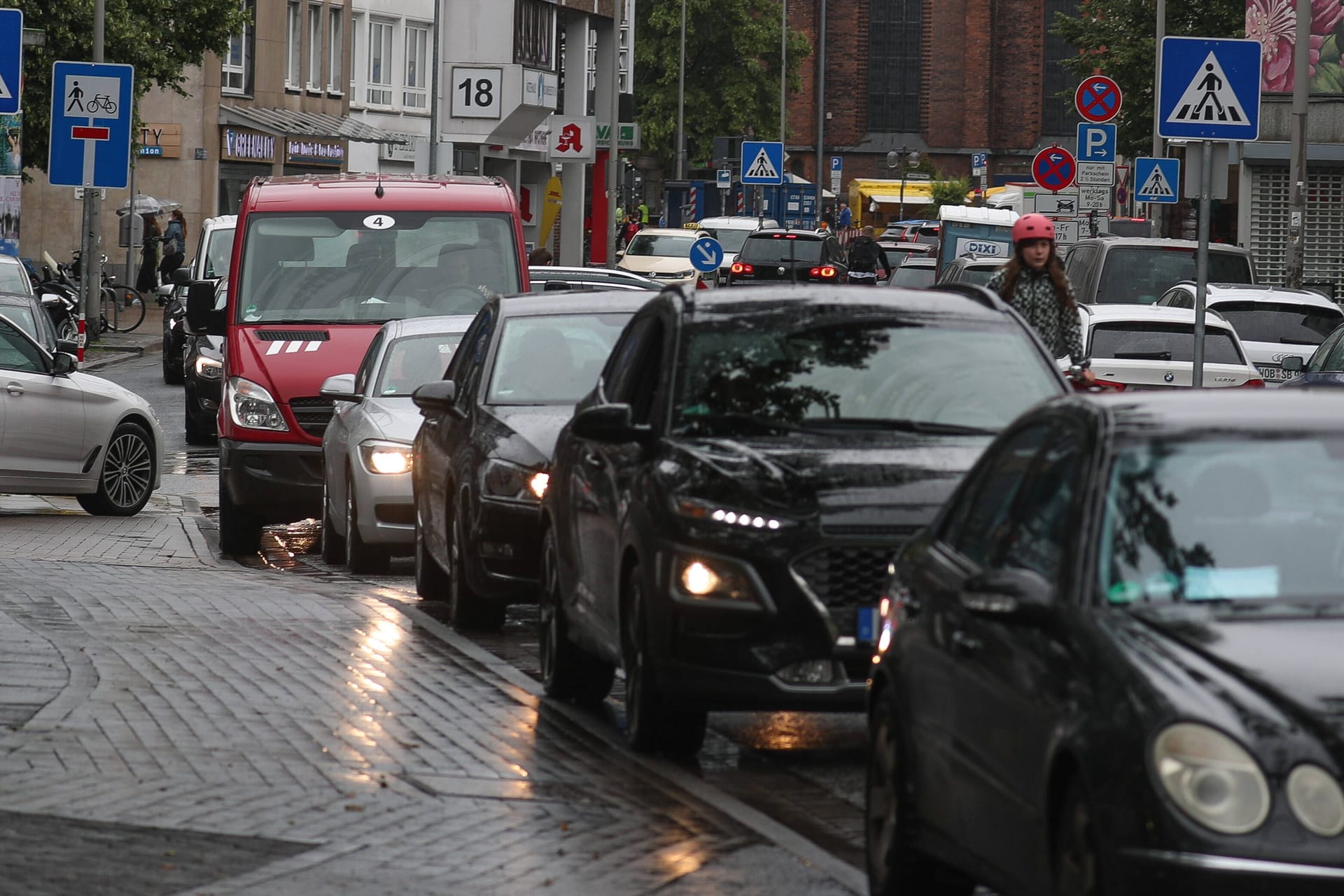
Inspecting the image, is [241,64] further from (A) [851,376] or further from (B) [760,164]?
(A) [851,376]

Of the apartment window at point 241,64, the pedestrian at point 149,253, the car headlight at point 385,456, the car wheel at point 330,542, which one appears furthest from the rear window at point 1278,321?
the apartment window at point 241,64

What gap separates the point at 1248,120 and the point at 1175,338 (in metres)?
2.72

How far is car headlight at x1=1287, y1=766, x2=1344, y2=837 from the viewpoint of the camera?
455cm

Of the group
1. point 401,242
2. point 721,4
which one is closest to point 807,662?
point 401,242

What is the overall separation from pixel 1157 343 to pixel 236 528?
7408 mm

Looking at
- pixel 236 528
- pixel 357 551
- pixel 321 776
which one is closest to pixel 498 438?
pixel 357 551

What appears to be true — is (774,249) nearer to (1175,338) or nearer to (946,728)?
(1175,338)

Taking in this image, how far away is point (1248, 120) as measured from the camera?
17.5m

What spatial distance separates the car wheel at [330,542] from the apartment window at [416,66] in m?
54.2

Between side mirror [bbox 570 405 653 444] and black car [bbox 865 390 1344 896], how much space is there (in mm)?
2476

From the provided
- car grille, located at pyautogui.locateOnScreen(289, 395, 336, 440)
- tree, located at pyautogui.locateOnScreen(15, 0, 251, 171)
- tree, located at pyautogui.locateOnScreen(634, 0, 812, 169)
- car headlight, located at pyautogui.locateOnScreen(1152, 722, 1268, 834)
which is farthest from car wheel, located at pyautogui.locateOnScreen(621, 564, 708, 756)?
tree, located at pyautogui.locateOnScreen(634, 0, 812, 169)

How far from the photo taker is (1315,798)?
456 centimetres

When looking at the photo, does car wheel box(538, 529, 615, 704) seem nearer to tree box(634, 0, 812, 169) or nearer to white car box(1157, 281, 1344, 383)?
white car box(1157, 281, 1344, 383)

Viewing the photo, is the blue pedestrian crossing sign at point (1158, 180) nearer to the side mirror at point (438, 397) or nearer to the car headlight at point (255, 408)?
the car headlight at point (255, 408)
